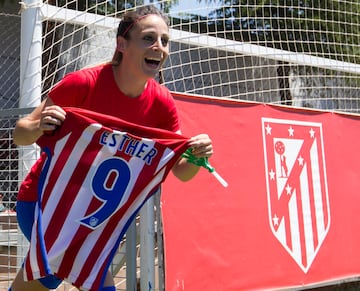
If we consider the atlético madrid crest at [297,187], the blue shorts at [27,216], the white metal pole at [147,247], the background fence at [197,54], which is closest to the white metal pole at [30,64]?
the background fence at [197,54]

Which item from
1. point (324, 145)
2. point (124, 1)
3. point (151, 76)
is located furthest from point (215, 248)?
point (124, 1)

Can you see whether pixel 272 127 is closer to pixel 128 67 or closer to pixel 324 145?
pixel 324 145

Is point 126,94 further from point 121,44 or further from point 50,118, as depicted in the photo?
point 50,118

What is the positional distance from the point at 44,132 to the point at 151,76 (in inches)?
20.8

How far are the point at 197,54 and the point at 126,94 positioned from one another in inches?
127

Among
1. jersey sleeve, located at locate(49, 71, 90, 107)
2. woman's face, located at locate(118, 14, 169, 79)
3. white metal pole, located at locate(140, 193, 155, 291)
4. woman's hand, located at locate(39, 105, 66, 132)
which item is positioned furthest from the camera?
white metal pole, located at locate(140, 193, 155, 291)

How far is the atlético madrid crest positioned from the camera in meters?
4.54

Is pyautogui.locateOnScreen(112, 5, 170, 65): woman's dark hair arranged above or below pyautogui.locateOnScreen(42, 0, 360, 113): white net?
below

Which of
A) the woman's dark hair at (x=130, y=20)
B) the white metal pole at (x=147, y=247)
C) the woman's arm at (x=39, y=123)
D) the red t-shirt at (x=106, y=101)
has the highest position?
the woman's dark hair at (x=130, y=20)

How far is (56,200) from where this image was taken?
7.67 feet

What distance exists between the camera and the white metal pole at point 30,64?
3846 millimetres

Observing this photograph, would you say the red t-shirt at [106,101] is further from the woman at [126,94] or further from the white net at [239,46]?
the white net at [239,46]

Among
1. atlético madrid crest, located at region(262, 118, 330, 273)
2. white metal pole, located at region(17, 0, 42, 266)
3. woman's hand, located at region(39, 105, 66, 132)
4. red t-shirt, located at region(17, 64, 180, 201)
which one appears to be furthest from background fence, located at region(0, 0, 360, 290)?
woman's hand, located at region(39, 105, 66, 132)

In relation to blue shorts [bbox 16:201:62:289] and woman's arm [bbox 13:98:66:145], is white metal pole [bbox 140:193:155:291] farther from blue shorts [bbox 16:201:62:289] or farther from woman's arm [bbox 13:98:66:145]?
woman's arm [bbox 13:98:66:145]
